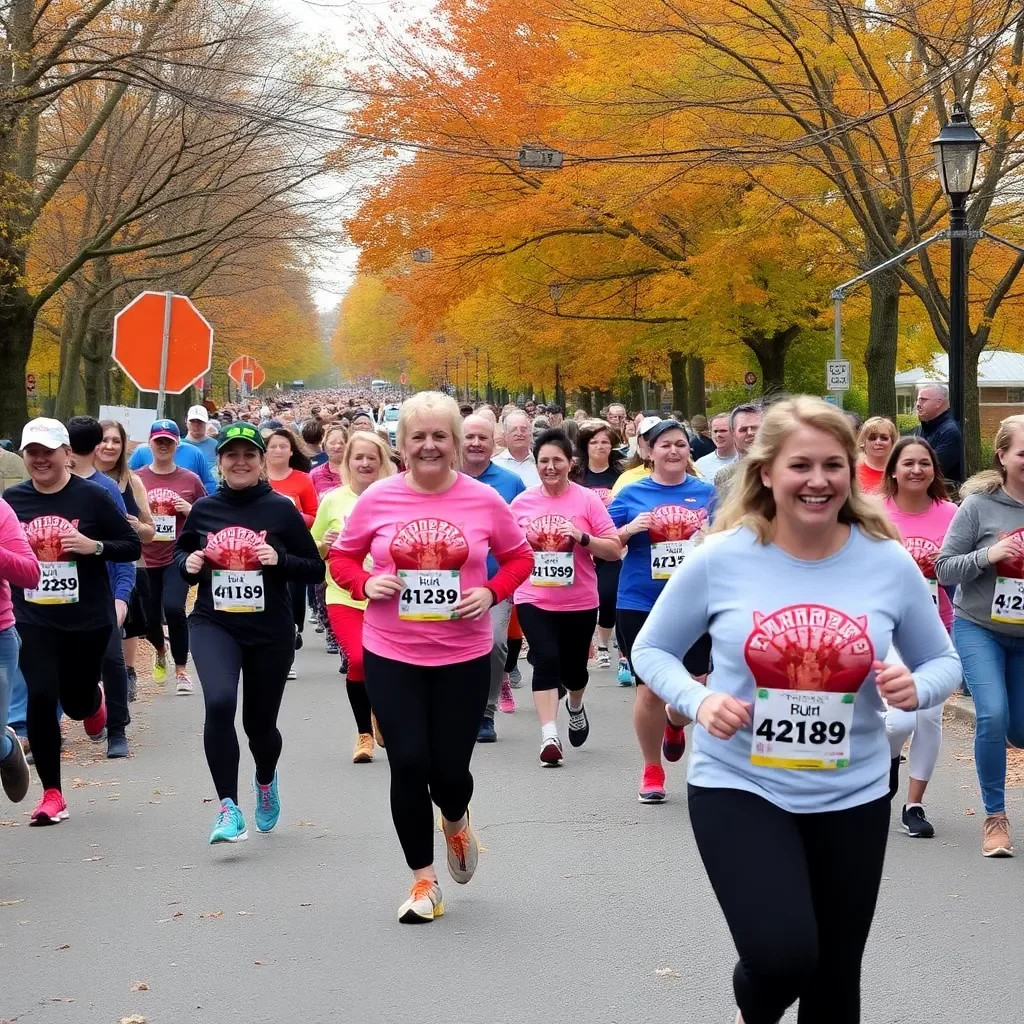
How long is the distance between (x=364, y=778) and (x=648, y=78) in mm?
16873

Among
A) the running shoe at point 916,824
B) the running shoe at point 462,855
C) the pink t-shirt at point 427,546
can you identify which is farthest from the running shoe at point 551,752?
the pink t-shirt at point 427,546

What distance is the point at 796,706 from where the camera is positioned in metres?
3.91

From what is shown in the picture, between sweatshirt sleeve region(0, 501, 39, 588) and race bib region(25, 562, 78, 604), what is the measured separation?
4.01ft

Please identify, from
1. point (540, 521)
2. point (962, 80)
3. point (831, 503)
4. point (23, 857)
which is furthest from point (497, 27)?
point (831, 503)

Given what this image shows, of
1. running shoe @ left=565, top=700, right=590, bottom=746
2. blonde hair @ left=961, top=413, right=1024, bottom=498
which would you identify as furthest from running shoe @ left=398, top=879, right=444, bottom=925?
running shoe @ left=565, top=700, right=590, bottom=746

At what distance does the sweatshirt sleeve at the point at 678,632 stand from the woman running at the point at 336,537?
5545 mm

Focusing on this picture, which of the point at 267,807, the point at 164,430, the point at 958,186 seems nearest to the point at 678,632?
the point at 267,807

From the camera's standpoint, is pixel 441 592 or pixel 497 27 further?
pixel 497 27

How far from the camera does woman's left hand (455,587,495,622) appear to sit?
618 centimetres

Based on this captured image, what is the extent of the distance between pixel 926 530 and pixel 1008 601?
1.07m

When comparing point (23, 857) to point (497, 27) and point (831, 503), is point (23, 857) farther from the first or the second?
point (497, 27)

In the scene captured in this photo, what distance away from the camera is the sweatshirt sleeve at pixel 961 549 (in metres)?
7.24

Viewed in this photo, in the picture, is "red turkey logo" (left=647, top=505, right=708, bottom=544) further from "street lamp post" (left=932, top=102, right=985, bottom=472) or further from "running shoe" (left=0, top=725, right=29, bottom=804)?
"street lamp post" (left=932, top=102, right=985, bottom=472)

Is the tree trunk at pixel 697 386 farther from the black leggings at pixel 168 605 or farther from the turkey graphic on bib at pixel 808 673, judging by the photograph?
the turkey graphic on bib at pixel 808 673
